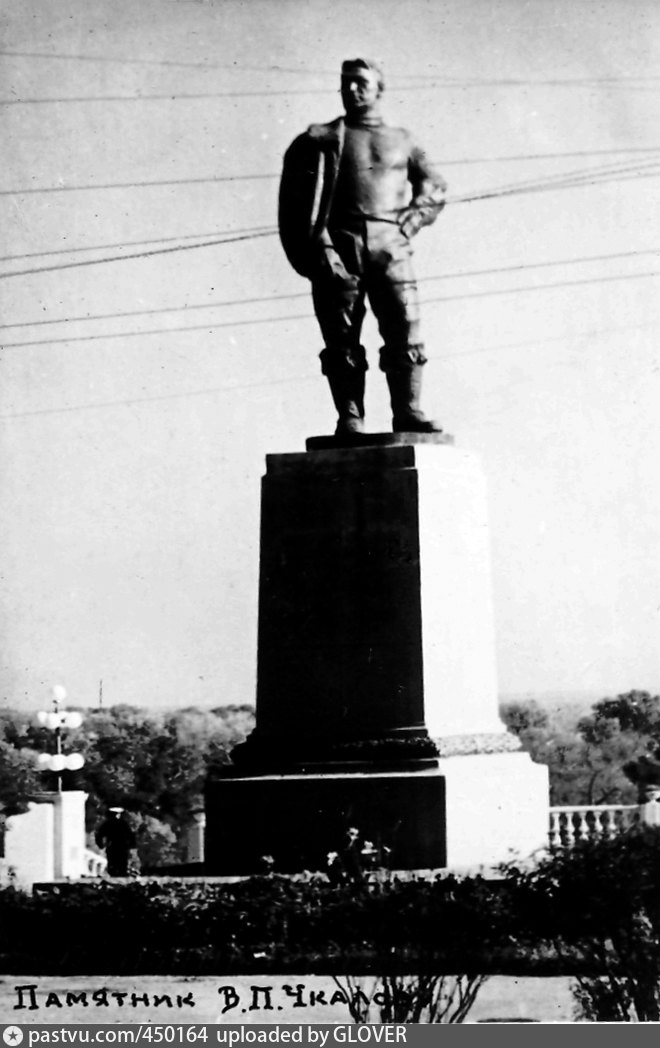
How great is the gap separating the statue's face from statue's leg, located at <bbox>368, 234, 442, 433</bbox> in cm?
110

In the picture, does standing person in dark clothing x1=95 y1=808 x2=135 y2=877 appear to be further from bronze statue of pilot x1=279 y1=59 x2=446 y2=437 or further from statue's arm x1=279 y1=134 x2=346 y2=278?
statue's arm x1=279 y1=134 x2=346 y2=278

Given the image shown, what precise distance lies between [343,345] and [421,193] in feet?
4.58

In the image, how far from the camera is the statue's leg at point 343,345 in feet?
55.1

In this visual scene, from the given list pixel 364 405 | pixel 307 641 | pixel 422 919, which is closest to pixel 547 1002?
pixel 422 919

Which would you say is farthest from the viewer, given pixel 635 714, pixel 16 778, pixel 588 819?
pixel 16 778

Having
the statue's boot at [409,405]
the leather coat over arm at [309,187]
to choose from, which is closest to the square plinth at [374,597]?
the statue's boot at [409,405]

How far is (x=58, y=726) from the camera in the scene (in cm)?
2441

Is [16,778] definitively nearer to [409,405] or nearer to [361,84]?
[409,405]

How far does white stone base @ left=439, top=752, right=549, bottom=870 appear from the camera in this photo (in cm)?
1534

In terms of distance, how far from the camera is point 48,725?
24734mm

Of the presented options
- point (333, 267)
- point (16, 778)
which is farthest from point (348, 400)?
point (16, 778)

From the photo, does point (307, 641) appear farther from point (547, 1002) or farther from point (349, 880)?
point (547, 1002)

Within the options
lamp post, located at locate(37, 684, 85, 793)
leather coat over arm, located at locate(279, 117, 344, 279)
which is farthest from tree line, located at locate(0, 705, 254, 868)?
leather coat over arm, located at locate(279, 117, 344, 279)

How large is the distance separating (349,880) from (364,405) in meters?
4.33
